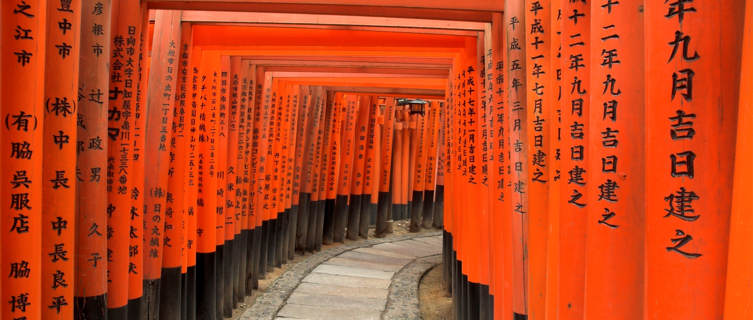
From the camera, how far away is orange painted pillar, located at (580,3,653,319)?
4.96 feet

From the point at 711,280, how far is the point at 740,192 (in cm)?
23

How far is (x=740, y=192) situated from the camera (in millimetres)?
1137

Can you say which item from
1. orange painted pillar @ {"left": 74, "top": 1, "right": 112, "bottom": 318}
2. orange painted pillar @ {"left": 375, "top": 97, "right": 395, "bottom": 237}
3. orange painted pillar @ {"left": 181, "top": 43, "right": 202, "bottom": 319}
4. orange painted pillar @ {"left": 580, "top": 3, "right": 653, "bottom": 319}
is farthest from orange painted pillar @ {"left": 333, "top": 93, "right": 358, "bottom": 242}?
orange painted pillar @ {"left": 580, "top": 3, "right": 653, "bottom": 319}

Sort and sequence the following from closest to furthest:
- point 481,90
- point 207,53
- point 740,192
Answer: point 740,192
point 481,90
point 207,53

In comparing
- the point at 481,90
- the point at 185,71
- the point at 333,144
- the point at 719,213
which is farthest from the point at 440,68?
the point at 719,213

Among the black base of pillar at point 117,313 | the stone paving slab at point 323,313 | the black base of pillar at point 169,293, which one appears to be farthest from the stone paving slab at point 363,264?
the black base of pillar at point 117,313

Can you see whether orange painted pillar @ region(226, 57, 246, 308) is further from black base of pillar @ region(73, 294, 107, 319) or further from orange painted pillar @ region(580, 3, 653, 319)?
orange painted pillar @ region(580, 3, 653, 319)

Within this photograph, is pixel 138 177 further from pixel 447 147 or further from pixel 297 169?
pixel 297 169

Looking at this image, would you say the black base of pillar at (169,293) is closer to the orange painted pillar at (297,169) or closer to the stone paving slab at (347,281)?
the stone paving slab at (347,281)

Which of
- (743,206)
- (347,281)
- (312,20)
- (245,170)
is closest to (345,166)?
(347,281)

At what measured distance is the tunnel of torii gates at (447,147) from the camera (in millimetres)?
1257

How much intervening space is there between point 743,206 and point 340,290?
21.7 ft

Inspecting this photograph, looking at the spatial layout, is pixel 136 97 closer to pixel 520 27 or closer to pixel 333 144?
pixel 520 27

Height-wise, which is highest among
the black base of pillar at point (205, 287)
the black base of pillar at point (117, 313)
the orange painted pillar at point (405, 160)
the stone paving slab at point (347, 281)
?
the orange painted pillar at point (405, 160)
